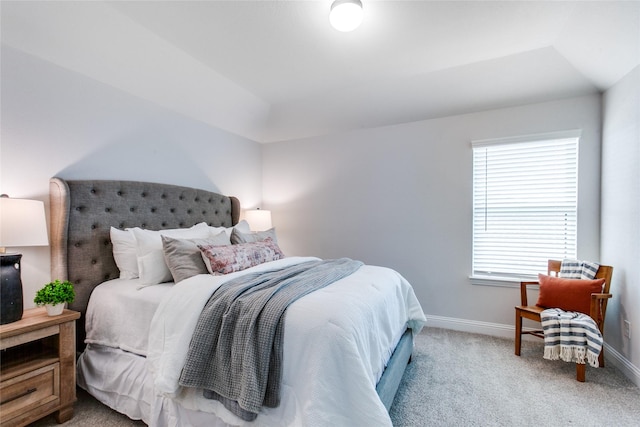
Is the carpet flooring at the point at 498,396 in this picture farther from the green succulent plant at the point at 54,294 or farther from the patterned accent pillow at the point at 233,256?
the patterned accent pillow at the point at 233,256

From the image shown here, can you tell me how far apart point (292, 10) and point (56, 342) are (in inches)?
101

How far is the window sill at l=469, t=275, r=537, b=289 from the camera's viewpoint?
2.95 meters

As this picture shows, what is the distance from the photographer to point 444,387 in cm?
213

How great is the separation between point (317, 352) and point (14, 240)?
1.75 metres

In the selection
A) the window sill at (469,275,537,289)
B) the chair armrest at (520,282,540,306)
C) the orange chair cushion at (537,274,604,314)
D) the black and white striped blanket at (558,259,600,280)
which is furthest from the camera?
the window sill at (469,275,537,289)

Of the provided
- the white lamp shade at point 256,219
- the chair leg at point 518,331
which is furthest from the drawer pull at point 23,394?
the chair leg at point 518,331

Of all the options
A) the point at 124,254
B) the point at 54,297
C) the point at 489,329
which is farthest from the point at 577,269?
the point at 54,297

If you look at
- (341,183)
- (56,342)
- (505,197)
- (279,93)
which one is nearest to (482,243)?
(505,197)

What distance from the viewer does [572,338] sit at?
2.19 meters

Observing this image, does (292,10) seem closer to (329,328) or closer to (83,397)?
(329,328)

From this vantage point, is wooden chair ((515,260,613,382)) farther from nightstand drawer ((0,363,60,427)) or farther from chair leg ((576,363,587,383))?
nightstand drawer ((0,363,60,427))

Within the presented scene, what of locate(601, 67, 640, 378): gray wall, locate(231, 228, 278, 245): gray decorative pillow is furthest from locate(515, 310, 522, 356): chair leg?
locate(231, 228, 278, 245): gray decorative pillow

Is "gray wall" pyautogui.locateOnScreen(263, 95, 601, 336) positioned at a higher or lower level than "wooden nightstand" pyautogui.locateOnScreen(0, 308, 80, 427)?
higher

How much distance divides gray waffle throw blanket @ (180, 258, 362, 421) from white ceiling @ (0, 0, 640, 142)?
185cm
